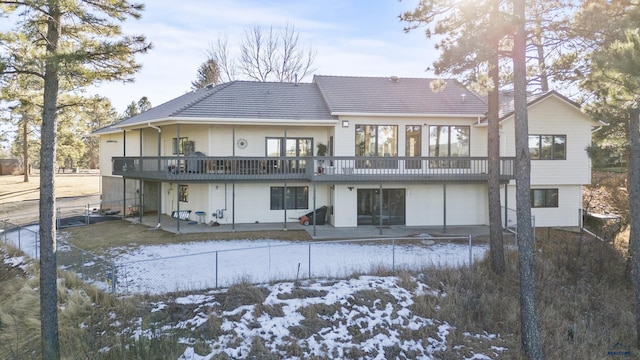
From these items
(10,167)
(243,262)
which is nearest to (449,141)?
(243,262)

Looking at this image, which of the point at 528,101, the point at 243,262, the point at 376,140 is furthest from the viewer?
the point at 376,140

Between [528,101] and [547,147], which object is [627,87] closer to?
[528,101]

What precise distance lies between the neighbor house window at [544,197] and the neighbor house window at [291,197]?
1129cm

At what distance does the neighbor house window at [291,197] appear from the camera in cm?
1956

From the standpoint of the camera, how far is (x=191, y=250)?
45.8 ft

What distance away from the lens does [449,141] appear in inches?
766

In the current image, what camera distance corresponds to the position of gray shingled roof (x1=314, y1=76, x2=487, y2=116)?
19094mm

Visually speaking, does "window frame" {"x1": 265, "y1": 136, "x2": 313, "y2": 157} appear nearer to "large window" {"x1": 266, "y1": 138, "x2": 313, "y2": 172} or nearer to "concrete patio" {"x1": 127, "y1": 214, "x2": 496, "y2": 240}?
"large window" {"x1": 266, "y1": 138, "x2": 313, "y2": 172}

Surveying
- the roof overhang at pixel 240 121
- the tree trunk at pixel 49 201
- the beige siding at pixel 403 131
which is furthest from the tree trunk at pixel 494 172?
the tree trunk at pixel 49 201

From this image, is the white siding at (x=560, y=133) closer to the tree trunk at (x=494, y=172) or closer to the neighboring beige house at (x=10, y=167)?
the tree trunk at (x=494, y=172)

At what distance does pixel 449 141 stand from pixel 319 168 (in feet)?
22.0

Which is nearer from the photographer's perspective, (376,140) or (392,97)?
(376,140)

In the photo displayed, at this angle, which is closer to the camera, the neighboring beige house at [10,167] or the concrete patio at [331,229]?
the concrete patio at [331,229]

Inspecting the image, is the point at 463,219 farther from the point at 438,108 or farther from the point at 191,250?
the point at 191,250
